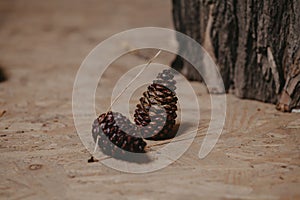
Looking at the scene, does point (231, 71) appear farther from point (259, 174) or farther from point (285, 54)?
point (259, 174)

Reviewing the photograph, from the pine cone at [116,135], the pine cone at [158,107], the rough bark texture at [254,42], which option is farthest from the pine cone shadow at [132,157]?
the rough bark texture at [254,42]

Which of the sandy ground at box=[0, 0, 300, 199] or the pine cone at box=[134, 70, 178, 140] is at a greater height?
the pine cone at box=[134, 70, 178, 140]

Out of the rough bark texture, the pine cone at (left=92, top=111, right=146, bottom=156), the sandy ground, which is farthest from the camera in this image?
the rough bark texture

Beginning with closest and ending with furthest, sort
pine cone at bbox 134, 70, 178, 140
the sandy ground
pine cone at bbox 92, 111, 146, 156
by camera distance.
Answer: the sandy ground, pine cone at bbox 92, 111, 146, 156, pine cone at bbox 134, 70, 178, 140

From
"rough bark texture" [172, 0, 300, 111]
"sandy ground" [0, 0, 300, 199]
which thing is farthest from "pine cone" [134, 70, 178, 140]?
"rough bark texture" [172, 0, 300, 111]

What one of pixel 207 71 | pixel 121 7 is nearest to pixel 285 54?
pixel 207 71

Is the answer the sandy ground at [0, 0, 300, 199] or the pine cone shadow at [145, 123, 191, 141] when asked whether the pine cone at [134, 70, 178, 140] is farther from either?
the sandy ground at [0, 0, 300, 199]

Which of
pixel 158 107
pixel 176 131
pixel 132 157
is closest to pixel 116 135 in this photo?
pixel 132 157
